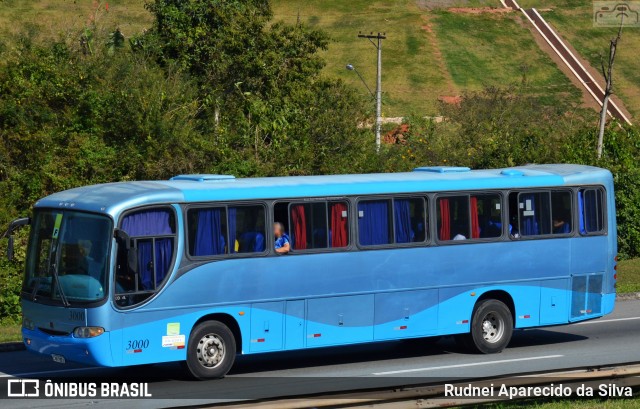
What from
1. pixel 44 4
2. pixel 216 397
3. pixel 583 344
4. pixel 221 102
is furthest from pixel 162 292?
pixel 44 4

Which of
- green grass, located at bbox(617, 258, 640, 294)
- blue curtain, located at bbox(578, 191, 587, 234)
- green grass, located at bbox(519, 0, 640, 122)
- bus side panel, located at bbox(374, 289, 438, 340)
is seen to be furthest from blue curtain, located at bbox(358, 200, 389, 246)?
green grass, located at bbox(519, 0, 640, 122)

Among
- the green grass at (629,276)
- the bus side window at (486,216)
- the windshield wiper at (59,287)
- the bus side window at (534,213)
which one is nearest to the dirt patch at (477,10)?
the green grass at (629,276)

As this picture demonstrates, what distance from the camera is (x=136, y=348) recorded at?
1462 centimetres

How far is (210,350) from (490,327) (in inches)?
210

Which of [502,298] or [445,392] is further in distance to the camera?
[502,298]

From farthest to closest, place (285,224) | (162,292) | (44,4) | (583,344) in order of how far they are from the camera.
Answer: (44,4)
(583,344)
(285,224)
(162,292)

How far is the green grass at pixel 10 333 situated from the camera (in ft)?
63.5

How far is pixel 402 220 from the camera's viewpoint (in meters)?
17.4

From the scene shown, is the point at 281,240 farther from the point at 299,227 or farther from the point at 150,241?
the point at 150,241

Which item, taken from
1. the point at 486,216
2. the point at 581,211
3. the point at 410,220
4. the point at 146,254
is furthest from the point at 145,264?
the point at 581,211

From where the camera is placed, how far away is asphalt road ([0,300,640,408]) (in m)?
14.4

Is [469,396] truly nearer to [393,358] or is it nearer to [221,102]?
[393,358]

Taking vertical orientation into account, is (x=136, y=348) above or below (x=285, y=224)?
below

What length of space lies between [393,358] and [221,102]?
20201 millimetres
